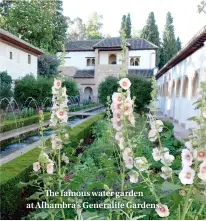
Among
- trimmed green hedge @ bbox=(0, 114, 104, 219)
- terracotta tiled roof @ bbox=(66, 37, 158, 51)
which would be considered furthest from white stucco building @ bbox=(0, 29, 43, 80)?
trimmed green hedge @ bbox=(0, 114, 104, 219)

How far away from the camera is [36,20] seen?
12.1 m

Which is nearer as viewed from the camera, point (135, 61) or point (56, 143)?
point (56, 143)

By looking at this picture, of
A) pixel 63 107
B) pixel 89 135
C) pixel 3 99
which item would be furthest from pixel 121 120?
pixel 3 99

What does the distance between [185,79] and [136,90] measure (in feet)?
6.54

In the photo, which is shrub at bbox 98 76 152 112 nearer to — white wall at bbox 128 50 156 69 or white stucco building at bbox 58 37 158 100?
white stucco building at bbox 58 37 158 100

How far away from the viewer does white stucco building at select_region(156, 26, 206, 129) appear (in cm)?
881

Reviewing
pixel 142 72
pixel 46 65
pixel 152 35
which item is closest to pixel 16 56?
pixel 46 65

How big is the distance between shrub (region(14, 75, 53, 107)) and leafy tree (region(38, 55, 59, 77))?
18.7 ft

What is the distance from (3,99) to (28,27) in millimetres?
4043

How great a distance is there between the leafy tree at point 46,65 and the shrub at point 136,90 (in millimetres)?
8380

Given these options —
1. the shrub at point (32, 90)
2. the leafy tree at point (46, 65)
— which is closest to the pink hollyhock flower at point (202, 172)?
the shrub at point (32, 90)

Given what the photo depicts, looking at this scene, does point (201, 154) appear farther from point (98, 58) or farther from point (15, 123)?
point (98, 58)

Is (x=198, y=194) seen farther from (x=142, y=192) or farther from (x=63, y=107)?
(x=63, y=107)

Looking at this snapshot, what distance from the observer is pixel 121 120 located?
86.6 inches
